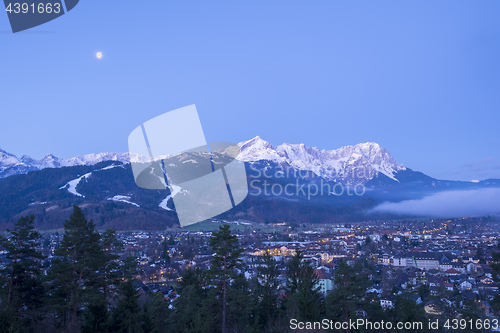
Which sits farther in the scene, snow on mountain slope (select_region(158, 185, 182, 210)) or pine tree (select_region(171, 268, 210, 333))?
snow on mountain slope (select_region(158, 185, 182, 210))

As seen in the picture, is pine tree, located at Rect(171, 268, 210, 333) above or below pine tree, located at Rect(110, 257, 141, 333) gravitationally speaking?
below

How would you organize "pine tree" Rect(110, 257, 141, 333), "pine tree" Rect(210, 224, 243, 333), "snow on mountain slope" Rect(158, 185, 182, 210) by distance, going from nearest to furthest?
"pine tree" Rect(110, 257, 141, 333) < "pine tree" Rect(210, 224, 243, 333) < "snow on mountain slope" Rect(158, 185, 182, 210)

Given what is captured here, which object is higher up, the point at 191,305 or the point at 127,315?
the point at 127,315

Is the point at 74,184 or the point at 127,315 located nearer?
the point at 127,315

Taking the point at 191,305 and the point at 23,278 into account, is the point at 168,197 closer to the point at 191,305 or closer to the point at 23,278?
the point at 191,305

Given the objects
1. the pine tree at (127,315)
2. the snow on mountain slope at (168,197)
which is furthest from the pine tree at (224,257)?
the snow on mountain slope at (168,197)

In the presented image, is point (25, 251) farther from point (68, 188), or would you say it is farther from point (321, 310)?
point (68, 188)

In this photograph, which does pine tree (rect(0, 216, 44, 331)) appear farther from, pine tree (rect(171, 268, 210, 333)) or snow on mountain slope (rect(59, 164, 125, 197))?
snow on mountain slope (rect(59, 164, 125, 197))

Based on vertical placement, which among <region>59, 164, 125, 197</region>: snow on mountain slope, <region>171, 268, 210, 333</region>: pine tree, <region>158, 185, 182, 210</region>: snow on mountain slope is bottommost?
<region>171, 268, 210, 333</region>: pine tree

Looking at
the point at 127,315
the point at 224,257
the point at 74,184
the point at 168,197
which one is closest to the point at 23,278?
the point at 127,315

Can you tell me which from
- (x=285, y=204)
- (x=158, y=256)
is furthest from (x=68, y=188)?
(x=158, y=256)

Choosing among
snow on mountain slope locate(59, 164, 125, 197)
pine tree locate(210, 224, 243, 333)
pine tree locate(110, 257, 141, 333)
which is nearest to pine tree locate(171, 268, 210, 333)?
pine tree locate(210, 224, 243, 333)

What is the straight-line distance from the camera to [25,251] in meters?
9.38

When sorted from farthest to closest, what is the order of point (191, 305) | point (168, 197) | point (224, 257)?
point (168, 197)
point (191, 305)
point (224, 257)
